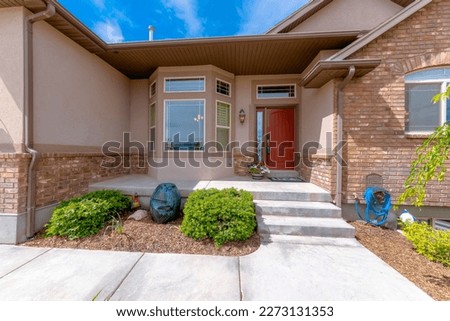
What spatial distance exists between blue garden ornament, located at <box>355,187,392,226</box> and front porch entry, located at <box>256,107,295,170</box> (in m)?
2.75

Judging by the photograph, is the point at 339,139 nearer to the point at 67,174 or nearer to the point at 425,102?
the point at 425,102

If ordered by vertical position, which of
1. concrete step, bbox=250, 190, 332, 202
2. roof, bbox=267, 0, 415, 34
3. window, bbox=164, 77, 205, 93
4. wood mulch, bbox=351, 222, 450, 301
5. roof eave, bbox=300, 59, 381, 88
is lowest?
wood mulch, bbox=351, 222, 450, 301

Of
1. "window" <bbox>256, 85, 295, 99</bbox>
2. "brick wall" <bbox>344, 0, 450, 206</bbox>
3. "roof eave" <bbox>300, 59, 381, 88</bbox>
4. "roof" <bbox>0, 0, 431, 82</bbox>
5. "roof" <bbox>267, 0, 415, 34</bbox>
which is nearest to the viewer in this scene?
"roof eave" <bbox>300, 59, 381, 88</bbox>

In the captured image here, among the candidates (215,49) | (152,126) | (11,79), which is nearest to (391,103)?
(215,49)

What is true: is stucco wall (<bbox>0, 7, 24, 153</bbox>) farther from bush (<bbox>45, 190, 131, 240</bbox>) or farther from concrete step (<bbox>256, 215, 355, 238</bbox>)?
concrete step (<bbox>256, 215, 355, 238</bbox>)

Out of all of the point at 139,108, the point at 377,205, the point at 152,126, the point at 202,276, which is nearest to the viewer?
the point at 202,276

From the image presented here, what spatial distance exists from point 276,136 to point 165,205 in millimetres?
4578

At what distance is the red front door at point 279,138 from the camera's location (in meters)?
6.82

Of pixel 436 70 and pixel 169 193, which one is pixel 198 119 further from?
pixel 436 70

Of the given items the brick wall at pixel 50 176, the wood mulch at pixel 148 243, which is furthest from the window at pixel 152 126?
the wood mulch at pixel 148 243

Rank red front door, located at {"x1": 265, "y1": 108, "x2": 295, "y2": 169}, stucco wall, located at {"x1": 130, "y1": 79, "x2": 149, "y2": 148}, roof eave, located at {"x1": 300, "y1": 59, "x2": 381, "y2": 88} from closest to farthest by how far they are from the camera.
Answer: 1. roof eave, located at {"x1": 300, "y1": 59, "x2": 381, "y2": 88}
2. red front door, located at {"x1": 265, "y1": 108, "x2": 295, "y2": 169}
3. stucco wall, located at {"x1": 130, "y1": 79, "x2": 149, "y2": 148}

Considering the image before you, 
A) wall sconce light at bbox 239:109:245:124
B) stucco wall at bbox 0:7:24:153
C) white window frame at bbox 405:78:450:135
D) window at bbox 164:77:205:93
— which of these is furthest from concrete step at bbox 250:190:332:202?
stucco wall at bbox 0:7:24:153

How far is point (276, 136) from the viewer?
22.6 ft

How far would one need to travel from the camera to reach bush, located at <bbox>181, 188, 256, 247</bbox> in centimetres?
319
